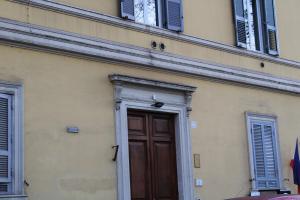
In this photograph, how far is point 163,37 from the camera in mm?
11648

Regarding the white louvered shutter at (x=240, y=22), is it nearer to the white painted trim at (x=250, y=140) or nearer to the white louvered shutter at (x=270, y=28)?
the white louvered shutter at (x=270, y=28)

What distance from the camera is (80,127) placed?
32.4 feet

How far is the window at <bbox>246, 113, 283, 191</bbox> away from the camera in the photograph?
12.9m

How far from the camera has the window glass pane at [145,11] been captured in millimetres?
11375

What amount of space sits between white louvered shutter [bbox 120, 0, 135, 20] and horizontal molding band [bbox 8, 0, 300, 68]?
0.33 feet

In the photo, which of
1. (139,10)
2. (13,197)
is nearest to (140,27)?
(139,10)

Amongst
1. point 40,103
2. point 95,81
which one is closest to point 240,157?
point 95,81

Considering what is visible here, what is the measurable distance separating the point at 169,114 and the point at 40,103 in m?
3.04

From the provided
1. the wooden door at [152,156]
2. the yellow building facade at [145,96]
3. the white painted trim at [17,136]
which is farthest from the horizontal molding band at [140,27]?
the wooden door at [152,156]

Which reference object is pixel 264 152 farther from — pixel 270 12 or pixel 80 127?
pixel 80 127

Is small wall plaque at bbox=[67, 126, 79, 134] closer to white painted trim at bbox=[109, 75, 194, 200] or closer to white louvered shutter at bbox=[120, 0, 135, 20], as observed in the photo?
white painted trim at bbox=[109, 75, 194, 200]

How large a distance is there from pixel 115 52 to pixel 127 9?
0.96 m

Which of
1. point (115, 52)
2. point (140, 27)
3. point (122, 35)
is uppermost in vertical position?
point (140, 27)

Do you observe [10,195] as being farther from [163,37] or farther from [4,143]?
[163,37]
